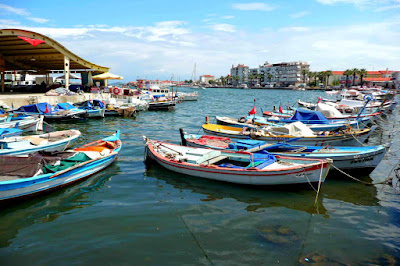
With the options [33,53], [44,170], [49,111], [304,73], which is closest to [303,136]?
[44,170]

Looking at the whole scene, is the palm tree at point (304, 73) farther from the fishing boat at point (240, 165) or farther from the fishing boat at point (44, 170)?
the fishing boat at point (44, 170)

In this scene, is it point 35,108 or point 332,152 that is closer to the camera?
point 332,152

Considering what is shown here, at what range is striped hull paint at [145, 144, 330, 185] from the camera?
10180 mm

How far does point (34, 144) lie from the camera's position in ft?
44.8

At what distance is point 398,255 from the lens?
23.6 feet

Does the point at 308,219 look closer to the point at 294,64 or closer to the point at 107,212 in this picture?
the point at 107,212

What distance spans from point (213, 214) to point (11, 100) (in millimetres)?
25595

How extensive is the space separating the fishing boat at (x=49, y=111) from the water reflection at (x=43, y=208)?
16096 mm

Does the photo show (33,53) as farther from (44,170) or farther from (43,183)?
(43,183)

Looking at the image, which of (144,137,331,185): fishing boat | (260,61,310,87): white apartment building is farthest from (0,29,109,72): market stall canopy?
(260,61,310,87): white apartment building

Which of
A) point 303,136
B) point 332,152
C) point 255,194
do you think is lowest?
point 255,194

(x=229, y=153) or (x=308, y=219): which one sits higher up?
(x=229, y=153)

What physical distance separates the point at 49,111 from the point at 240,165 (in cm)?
2003

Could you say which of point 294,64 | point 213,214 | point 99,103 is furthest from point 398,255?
point 294,64
